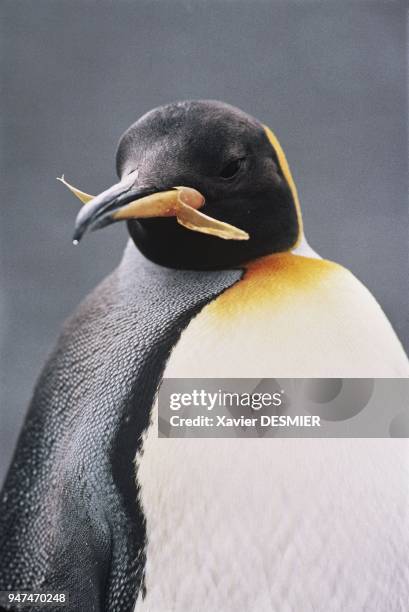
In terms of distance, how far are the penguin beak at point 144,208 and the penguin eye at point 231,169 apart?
35 millimetres

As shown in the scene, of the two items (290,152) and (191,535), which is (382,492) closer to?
(191,535)

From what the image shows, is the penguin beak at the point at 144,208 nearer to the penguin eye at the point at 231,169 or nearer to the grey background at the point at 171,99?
the penguin eye at the point at 231,169

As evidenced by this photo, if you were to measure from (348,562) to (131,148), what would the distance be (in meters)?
0.45

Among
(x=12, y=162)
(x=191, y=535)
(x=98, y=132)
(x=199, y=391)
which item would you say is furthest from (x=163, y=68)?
(x=191, y=535)

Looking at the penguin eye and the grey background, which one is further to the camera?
the grey background

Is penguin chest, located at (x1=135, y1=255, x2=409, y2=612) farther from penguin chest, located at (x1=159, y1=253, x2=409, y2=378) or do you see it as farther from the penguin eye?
the penguin eye

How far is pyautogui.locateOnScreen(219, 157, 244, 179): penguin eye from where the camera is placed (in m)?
0.75

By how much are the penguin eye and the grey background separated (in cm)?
19

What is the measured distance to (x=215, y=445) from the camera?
0.74 metres

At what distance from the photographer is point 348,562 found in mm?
728

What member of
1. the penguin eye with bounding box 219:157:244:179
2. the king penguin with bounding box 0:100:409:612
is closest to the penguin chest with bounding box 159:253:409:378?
the king penguin with bounding box 0:100:409:612

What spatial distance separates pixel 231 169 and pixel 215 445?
0.27m

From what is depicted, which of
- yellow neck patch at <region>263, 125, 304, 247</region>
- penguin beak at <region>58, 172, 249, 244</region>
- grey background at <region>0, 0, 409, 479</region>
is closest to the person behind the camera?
penguin beak at <region>58, 172, 249, 244</region>

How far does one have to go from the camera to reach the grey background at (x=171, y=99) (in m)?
0.93
